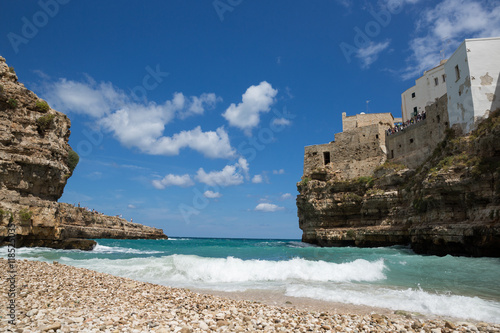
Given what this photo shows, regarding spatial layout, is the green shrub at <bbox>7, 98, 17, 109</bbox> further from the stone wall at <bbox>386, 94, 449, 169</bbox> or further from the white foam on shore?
the stone wall at <bbox>386, 94, 449, 169</bbox>

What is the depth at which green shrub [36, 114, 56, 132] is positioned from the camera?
20281 millimetres

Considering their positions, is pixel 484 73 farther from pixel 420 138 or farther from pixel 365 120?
pixel 365 120

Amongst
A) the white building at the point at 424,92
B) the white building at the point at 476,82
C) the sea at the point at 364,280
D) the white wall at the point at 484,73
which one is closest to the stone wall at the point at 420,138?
the white building at the point at 476,82

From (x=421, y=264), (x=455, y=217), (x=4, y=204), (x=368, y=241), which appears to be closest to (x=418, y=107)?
(x=368, y=241)

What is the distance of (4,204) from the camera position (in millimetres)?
17703

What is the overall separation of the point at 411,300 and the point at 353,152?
30.4 metres

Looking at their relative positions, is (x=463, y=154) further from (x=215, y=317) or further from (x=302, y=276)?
(x=215, y=317)

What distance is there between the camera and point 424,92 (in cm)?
3791

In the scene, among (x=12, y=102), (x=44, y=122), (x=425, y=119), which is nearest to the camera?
(x=12, y=102)

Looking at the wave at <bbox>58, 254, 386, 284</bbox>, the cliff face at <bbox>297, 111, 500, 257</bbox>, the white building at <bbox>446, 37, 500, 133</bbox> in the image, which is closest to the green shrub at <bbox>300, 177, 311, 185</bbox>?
the cliff face at <bbox>297, 111, 500, 257</bbox>

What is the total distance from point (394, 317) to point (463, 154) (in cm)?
1870

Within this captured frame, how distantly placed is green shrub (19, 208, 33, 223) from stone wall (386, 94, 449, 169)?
3171 cm

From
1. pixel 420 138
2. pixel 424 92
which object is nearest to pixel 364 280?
pixel 420 138

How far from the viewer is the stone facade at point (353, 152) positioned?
3534cm
